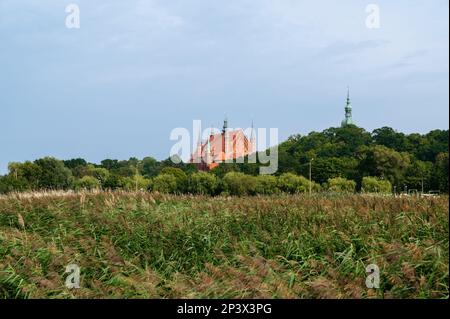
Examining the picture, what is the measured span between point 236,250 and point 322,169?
4054cm

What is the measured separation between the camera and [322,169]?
4828 cm

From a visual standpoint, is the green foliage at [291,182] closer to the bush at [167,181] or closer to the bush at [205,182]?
the bush at [205,182]

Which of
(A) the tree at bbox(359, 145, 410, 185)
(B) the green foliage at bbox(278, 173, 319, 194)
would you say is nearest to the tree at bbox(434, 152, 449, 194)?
(A) the tree at bbox(359, 145, 410, 185)

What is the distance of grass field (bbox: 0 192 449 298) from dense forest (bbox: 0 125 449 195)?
31.1 m

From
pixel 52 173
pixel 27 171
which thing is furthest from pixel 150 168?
pixel 27 171

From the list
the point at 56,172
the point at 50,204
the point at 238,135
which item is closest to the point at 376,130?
the point at 238,135

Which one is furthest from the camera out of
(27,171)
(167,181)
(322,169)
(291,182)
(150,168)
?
(150,168)

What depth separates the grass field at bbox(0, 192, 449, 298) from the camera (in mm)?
6793

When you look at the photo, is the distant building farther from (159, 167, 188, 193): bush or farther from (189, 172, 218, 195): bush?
(159, 167, 188, 193): bush

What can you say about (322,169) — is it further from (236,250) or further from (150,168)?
(236,250)

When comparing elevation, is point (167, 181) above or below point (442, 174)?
below

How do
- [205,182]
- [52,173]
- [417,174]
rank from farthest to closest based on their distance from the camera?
[52,173] < [205,182] < [417,174]
